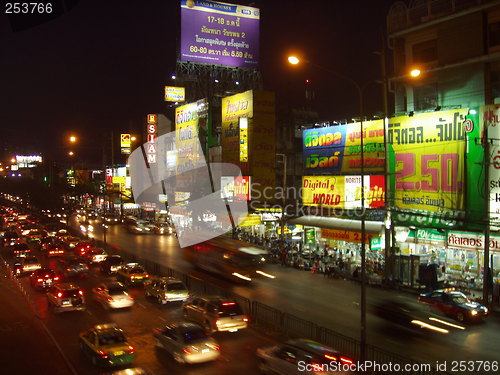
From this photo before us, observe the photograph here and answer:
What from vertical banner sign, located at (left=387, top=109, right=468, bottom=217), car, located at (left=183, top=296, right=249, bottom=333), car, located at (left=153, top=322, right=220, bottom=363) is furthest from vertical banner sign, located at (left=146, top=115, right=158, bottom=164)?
car, located at (left=153, top=322, right=220, bottom=363)

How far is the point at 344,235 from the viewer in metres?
30.4

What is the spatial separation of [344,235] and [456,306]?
393 inches

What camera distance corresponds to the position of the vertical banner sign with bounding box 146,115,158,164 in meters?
70.8

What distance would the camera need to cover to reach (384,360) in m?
14.0

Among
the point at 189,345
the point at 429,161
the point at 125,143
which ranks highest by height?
the point at 125,143

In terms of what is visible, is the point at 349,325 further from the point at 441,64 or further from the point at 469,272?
the point at 441,64

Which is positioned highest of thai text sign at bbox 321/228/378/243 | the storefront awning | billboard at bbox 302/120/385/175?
billboard at bbox 302/120/385/175

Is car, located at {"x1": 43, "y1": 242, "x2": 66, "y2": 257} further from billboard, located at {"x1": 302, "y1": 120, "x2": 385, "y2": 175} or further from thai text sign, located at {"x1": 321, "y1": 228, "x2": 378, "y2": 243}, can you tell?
thai text sign, located at {"x1": 321, "y1": 228, "x2": 378, "y2": 243}

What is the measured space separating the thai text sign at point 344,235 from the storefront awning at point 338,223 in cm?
29

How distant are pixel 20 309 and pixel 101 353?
448 inches

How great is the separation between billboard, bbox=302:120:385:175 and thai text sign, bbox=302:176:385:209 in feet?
2.04

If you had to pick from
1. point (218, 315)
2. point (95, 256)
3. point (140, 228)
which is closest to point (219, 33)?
point (140, 228)

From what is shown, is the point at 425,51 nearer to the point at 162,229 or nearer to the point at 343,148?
the point at 343,148

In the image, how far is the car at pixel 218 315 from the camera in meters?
18.8
